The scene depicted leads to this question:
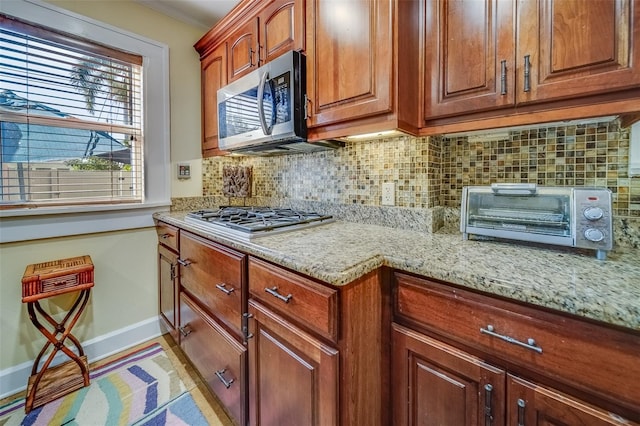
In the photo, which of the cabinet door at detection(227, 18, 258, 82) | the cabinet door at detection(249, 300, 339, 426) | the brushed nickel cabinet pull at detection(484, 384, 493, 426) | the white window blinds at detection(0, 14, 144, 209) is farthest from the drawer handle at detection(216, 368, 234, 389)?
the cabinet door at detection(227, 18, 258, 82)

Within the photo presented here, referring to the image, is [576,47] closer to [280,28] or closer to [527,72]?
[527,72]

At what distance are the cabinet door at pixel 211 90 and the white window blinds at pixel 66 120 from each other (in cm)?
44

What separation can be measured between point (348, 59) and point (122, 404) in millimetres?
2044

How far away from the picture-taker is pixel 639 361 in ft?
1.74

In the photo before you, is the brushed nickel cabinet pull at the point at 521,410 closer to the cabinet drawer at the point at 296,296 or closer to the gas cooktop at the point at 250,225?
the cabinet drawer at the point at 296,296

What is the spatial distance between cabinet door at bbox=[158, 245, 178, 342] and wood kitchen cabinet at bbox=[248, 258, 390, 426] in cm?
96

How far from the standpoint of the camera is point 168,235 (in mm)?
1820

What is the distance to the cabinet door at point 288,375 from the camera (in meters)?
0.80

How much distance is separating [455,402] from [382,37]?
4.05 ft

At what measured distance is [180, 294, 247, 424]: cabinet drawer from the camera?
114 cm

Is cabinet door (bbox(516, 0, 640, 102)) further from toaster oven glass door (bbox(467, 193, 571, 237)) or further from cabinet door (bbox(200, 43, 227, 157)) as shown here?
cabinet door (bbox(200, 43, 227, 157))

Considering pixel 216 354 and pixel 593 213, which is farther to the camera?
pixel 216 354

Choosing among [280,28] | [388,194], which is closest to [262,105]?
[280,28]

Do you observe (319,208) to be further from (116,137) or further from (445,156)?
(116,137)
